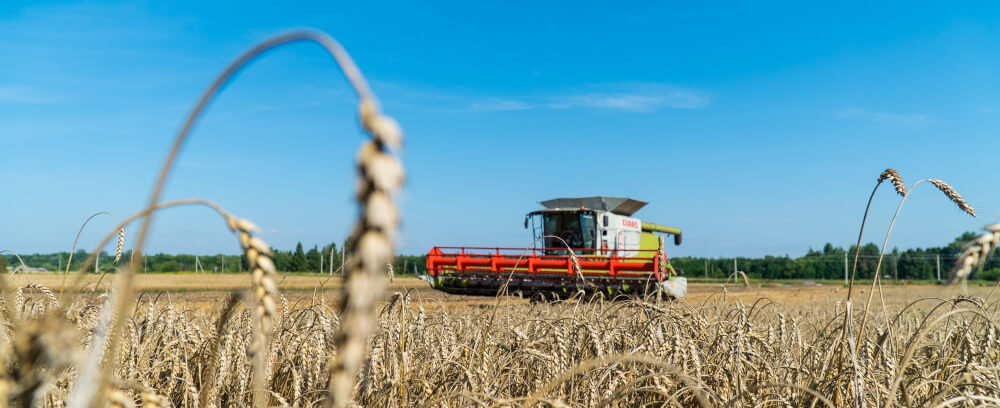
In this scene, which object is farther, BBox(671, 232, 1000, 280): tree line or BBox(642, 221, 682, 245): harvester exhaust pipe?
BBox(671, 232, 1000, 280): tree line

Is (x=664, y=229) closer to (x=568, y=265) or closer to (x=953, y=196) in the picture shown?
(x=568, y=265)

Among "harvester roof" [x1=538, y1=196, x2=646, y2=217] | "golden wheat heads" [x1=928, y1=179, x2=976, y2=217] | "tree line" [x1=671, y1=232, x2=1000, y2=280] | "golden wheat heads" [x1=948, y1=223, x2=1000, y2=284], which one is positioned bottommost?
"tree line" [x1=671, y1=232, x2=1000, y2=280]

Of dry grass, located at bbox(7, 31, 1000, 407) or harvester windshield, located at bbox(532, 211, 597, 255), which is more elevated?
harvester windshield, located at bbox(532, 211, 597, 255)

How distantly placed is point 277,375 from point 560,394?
156cm

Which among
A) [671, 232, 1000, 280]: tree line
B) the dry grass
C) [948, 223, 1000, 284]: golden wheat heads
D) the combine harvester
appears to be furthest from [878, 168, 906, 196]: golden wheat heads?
[671, 232, 1000, 280]: tree line

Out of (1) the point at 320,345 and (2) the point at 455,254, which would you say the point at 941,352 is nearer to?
(1) the point at 320,345

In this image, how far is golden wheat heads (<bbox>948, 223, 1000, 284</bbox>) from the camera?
1.22 meters

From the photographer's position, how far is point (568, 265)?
52.4 feet

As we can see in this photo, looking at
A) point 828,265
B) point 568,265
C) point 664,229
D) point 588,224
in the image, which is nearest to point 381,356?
point 568,265

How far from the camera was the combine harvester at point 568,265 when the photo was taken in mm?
15758

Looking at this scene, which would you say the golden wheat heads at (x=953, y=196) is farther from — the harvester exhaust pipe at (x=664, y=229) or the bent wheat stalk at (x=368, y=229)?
the harvester exhaust pipe at (x=664, y=229)

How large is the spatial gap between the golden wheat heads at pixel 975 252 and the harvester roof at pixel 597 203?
20030 mm

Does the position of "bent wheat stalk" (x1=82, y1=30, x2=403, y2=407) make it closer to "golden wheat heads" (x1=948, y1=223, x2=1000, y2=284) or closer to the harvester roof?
"golden wheat heads" (x1=948, y1=223, x2=1000, y2=284)

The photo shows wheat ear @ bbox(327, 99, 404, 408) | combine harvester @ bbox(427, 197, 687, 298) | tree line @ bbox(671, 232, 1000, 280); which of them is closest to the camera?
wheat ear @ bbox(327, 99, 404, 408)
